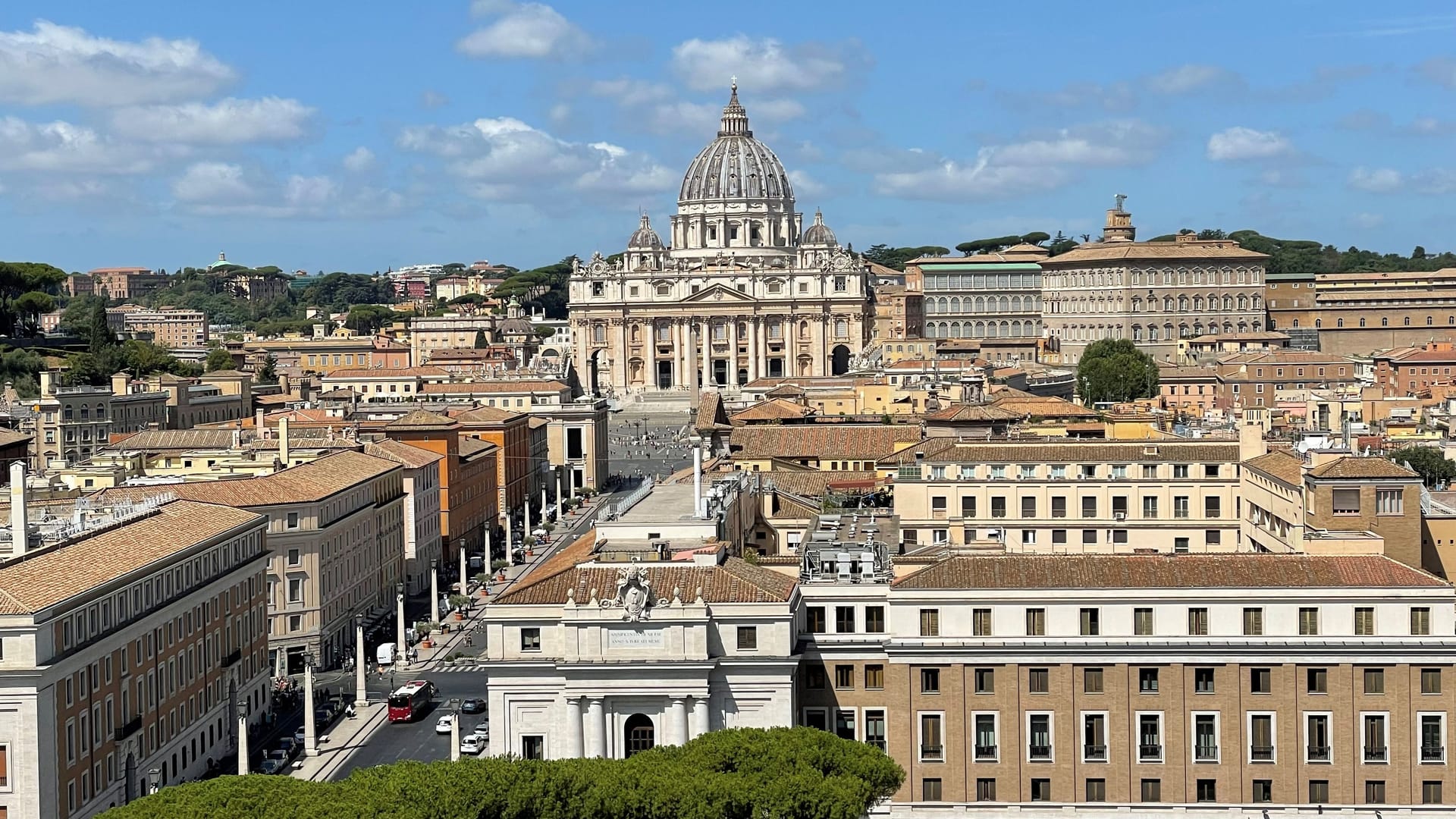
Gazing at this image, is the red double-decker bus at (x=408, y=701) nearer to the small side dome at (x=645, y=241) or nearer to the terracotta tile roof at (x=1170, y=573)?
the terracotta tile roof at (x=1170, y=573)

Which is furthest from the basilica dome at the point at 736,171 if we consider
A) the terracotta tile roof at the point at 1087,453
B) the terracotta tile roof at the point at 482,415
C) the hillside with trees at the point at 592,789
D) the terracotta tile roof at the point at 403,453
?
the hillside with trees at the point at 592,789

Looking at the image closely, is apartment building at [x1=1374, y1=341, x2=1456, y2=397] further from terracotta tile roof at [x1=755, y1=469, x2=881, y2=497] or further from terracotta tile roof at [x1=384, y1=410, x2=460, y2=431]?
terracotta tile roof at [x1=755, y1=469, x2=881, y2=497]

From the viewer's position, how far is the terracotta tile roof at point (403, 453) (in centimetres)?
5688

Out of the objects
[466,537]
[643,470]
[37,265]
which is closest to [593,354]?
[37,265]

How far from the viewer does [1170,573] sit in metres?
28.1

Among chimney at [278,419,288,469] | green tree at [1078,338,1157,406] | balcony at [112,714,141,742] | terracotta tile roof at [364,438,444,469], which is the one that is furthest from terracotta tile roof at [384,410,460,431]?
green tree at [1078,338,1157,406]

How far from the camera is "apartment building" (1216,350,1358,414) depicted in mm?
95312

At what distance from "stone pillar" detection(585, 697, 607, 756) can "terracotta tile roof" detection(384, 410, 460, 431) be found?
37212mm

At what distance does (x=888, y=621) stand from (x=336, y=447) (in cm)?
3340

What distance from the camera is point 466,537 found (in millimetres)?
64250

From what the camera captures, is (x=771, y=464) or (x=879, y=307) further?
(x=879, y=307)

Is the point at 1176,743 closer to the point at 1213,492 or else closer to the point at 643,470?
the point at 1213,492

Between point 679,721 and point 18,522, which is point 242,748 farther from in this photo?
point 679,721

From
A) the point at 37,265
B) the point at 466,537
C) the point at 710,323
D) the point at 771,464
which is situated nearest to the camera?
the point at 771,464
